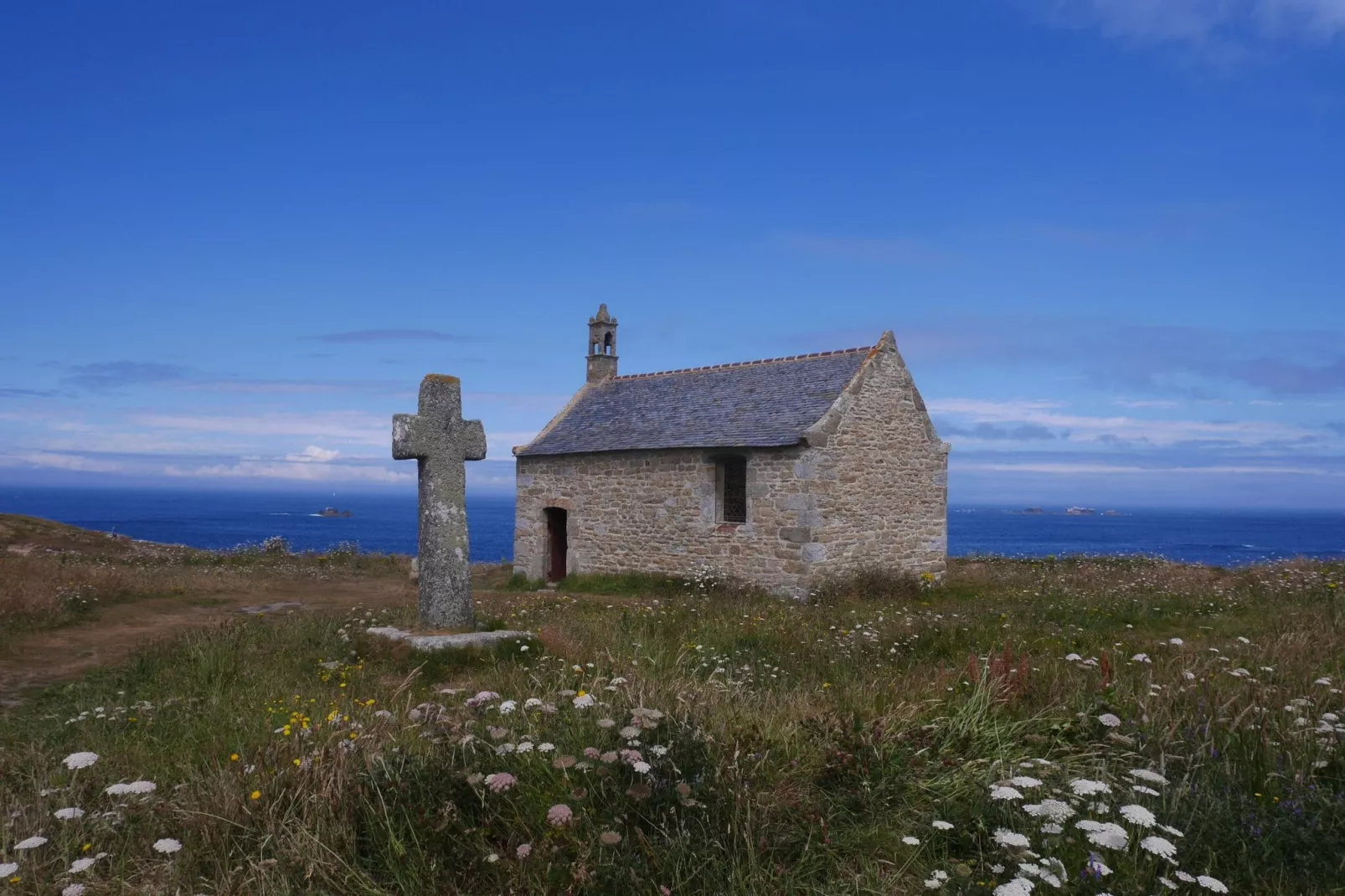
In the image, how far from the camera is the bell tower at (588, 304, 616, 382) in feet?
80.3

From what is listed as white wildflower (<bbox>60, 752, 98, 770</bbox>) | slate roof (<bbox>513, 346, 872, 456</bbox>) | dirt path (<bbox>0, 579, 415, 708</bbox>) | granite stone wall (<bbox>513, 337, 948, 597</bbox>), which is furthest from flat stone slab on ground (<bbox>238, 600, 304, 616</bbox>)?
white wildflower (<bbox>60, 752, 98, 770</bbox>)

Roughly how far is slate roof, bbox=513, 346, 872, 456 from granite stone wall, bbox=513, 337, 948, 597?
0.34m

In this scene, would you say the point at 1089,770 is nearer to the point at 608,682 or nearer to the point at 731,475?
the point at 608,682

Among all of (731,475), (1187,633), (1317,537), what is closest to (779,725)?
(1187,633)

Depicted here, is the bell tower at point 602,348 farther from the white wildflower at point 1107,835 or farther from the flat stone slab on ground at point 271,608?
the white wildflower at point 1107,835

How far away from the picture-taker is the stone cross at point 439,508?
9.89m

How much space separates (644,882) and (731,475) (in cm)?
A: 1562

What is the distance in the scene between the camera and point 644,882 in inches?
125

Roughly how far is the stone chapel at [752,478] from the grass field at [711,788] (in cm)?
1055

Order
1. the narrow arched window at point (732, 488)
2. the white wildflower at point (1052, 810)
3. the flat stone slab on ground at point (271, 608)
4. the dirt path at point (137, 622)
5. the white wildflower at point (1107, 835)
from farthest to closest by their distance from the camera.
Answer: the narrow arched window at point (732, 488), the flat stone slab on ground at point (271, 608), the dirt path at point (137, 622), the white wildflower at point (1052, 810), the white wildflower at point (1107, 835)

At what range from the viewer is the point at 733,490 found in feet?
61.4

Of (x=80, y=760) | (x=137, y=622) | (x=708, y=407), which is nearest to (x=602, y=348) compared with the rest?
(x=708, y=407)

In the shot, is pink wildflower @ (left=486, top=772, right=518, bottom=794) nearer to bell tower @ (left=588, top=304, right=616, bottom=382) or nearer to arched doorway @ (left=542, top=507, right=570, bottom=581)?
arched doorway @ (left=542, top=507, right=570, bottom=581)

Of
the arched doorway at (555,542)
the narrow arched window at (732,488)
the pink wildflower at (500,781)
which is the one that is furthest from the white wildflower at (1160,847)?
the arched doorway at (555,542)
